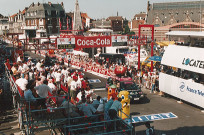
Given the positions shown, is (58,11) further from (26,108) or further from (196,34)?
(26,108)

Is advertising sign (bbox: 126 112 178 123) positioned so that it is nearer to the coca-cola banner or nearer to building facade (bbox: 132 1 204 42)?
the coca-cola banner

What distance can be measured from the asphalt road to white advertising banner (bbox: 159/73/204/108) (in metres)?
0.68

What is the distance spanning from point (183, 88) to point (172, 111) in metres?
2.45

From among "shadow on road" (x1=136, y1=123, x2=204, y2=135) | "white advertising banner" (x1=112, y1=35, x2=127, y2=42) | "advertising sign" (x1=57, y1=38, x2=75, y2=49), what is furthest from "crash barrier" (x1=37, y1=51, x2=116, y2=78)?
"shadow on road" (x1=136, y1=123, x2=204, y2=135)

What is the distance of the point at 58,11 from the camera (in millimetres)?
91750

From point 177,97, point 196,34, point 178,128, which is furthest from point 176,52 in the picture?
point 178,128

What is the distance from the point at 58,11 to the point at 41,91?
85179 millimetres

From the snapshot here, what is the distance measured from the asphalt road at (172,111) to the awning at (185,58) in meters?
2.97

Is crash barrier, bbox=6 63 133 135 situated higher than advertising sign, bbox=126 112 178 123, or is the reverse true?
crash barrier, bbox=6 63 133 135

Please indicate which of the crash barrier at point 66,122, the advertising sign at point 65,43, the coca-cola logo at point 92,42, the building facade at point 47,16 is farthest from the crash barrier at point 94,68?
the building facade at point 47,16

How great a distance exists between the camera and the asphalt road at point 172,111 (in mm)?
13570

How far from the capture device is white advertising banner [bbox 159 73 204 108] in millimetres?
16844

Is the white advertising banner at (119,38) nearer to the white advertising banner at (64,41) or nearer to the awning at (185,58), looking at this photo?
the white advertising banner at (64,41)

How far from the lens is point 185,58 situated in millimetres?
18391
